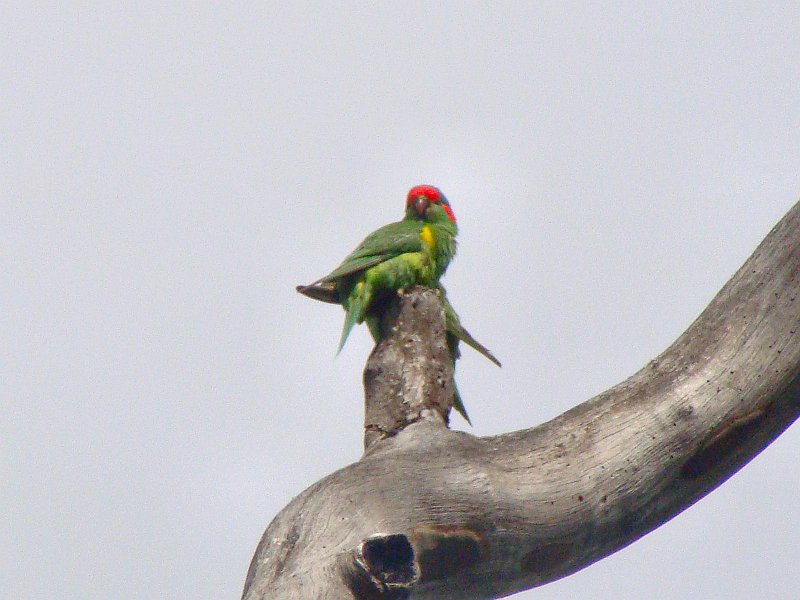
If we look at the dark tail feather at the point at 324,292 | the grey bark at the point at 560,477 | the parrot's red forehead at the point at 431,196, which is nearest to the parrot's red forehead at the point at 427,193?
the parrot's red forehead at the point at 431,196

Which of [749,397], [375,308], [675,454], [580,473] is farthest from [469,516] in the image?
[375,308]

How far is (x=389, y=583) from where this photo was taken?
8.80 feet

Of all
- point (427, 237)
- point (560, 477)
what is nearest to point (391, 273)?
point (427, 237)

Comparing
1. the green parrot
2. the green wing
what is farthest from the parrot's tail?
the green wing

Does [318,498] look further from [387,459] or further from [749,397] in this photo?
[749,397]

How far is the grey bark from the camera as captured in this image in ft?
8.99

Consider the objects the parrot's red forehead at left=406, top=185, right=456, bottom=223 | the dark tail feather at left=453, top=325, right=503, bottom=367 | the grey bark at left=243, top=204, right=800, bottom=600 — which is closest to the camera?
the grey bark at left=243, top=204, right=800, bottom=600

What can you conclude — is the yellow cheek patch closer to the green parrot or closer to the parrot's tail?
the green parrot

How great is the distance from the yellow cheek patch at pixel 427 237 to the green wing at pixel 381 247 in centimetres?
3

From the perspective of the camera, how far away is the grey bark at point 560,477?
108 inches

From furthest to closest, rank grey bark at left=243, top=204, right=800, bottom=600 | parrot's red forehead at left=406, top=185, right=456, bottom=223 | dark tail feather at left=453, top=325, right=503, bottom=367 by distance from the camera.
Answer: parrot's red forehead at left=406, top=185, right=456, bottom=223
dark tail feather at left=453, top=325, right=503, bottom=367
grey bark at left=243, top=204, right=800, bottom=600

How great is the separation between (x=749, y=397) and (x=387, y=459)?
1087mm

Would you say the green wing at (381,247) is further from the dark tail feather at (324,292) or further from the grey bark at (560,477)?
the grey bark at (560,477)

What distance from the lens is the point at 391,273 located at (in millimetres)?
5648
